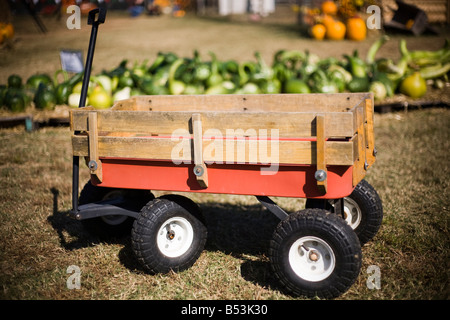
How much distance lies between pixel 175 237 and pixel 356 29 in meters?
→ 11.6

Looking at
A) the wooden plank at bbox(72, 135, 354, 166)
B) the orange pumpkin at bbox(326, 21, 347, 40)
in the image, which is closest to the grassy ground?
the wooden plank at bbox(72, 135, 354, 166)

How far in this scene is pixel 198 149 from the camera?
2848mm

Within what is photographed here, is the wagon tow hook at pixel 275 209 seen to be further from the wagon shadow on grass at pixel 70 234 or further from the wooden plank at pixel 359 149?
the wagon shadow on grass at pixel 70 234

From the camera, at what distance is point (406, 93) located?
8.08 metres

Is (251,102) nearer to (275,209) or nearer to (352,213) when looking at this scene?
(275,209)

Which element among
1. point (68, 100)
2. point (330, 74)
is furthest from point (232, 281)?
point (68, 100)

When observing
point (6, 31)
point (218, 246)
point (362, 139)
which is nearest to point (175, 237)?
point (218, 246)

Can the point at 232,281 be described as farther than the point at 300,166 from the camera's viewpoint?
Yes

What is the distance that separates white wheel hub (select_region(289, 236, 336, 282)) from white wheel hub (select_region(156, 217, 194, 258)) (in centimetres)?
83

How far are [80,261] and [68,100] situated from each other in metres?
4.73

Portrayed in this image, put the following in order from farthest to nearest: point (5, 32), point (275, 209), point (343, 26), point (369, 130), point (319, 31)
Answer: point (5, 32), point (319, 31), point (343, 26), point (369, 130), point (275, 209)

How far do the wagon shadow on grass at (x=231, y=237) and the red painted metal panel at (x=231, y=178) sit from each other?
0.60m

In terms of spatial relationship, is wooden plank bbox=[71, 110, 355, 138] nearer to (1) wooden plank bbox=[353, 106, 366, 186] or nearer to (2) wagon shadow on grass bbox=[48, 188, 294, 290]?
(1) wooden plank bbox=[353, 106, 366, 186]
